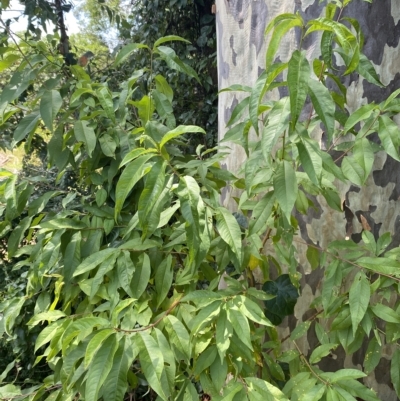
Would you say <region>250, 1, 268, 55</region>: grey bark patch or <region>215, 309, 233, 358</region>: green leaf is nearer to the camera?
<region>215, 309, 233, 358</region>: green leaf

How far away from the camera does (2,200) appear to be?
0.95 metres

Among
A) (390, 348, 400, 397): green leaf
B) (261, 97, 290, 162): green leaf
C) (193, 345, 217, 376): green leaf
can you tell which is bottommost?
(390, 348, 400, 397): green leaf

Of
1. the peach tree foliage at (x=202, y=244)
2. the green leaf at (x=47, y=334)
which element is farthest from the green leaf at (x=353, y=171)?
the green leaf at (x=47, y=334)

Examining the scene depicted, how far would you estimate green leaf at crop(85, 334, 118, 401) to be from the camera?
0.59 m

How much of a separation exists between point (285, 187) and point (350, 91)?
427 mm

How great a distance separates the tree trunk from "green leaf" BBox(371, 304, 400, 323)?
0.23 meters

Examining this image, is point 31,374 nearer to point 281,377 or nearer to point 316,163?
point 281,377

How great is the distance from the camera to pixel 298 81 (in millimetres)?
503

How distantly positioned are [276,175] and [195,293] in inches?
9.6

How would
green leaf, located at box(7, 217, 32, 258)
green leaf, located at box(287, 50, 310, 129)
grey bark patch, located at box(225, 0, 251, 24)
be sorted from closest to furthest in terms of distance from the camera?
green leaf, located at box(287, 50, 310, 129) < green leaf, located at box(7, 217, 32, 258) < grey bark patch, located at box(225, 0, 251, 24)

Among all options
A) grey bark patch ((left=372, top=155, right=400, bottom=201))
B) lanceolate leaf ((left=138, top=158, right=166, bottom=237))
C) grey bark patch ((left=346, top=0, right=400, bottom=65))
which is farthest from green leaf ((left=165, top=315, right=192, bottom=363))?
grey bark patch ((left=346, top=0, right=400, bottom=65))

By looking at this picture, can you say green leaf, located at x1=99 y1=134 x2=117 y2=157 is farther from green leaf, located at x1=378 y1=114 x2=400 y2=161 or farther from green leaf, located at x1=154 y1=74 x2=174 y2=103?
green leaf, located at x1=378 y1=114 x2=400 y2=161

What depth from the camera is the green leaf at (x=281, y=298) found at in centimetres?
86

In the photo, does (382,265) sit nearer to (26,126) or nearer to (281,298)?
(281,298)
